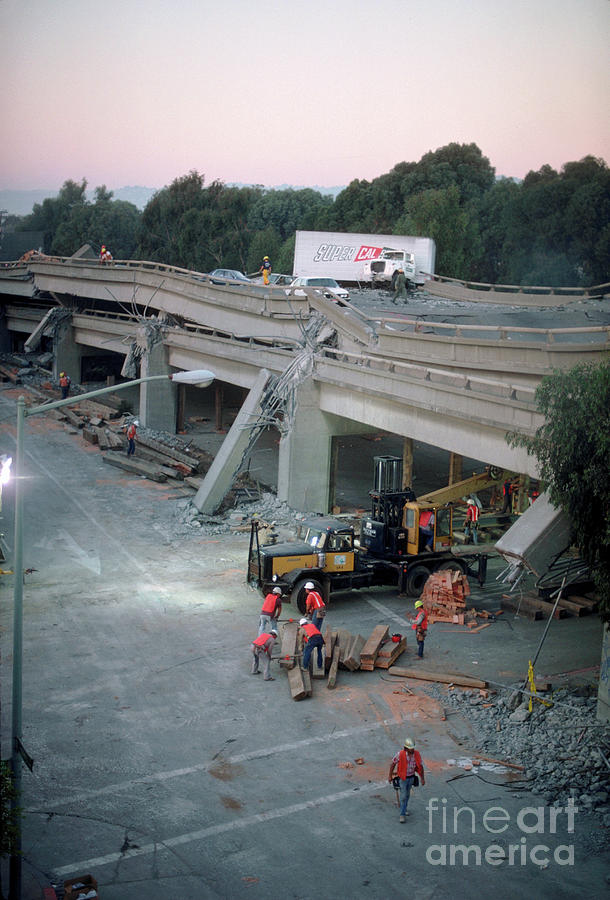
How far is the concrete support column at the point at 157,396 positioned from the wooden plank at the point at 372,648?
26857 millimetres

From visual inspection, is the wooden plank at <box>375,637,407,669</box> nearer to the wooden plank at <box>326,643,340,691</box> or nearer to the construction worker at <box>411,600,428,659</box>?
the construction worker at <box>411,600,428,659</box>

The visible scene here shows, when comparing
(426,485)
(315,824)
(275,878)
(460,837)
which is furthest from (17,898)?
→ (426,485)

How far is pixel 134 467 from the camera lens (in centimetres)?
3603

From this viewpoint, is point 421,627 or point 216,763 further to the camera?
point 421,627

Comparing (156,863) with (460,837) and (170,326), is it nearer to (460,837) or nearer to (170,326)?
(460,837)

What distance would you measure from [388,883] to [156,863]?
3.00 m

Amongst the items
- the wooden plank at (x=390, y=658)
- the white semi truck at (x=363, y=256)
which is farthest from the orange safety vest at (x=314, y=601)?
the white semi truck at (x=363, y=256)

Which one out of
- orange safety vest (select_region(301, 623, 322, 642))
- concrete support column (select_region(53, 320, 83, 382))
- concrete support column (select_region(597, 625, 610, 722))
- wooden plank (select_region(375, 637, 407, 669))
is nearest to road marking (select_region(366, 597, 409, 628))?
wooden plank (select_region(375, 637, 407, 669))

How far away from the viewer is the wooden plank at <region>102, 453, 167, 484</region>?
115 ft

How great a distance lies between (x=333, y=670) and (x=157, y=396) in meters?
28.8

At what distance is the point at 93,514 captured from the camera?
98.3 ft

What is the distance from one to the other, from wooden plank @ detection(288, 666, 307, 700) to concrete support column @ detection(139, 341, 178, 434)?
27818 millimetres

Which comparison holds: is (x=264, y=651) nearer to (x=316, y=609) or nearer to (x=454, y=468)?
(x=316, y=609)

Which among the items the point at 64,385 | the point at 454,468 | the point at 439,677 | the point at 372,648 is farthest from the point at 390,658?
the point at 64,385
